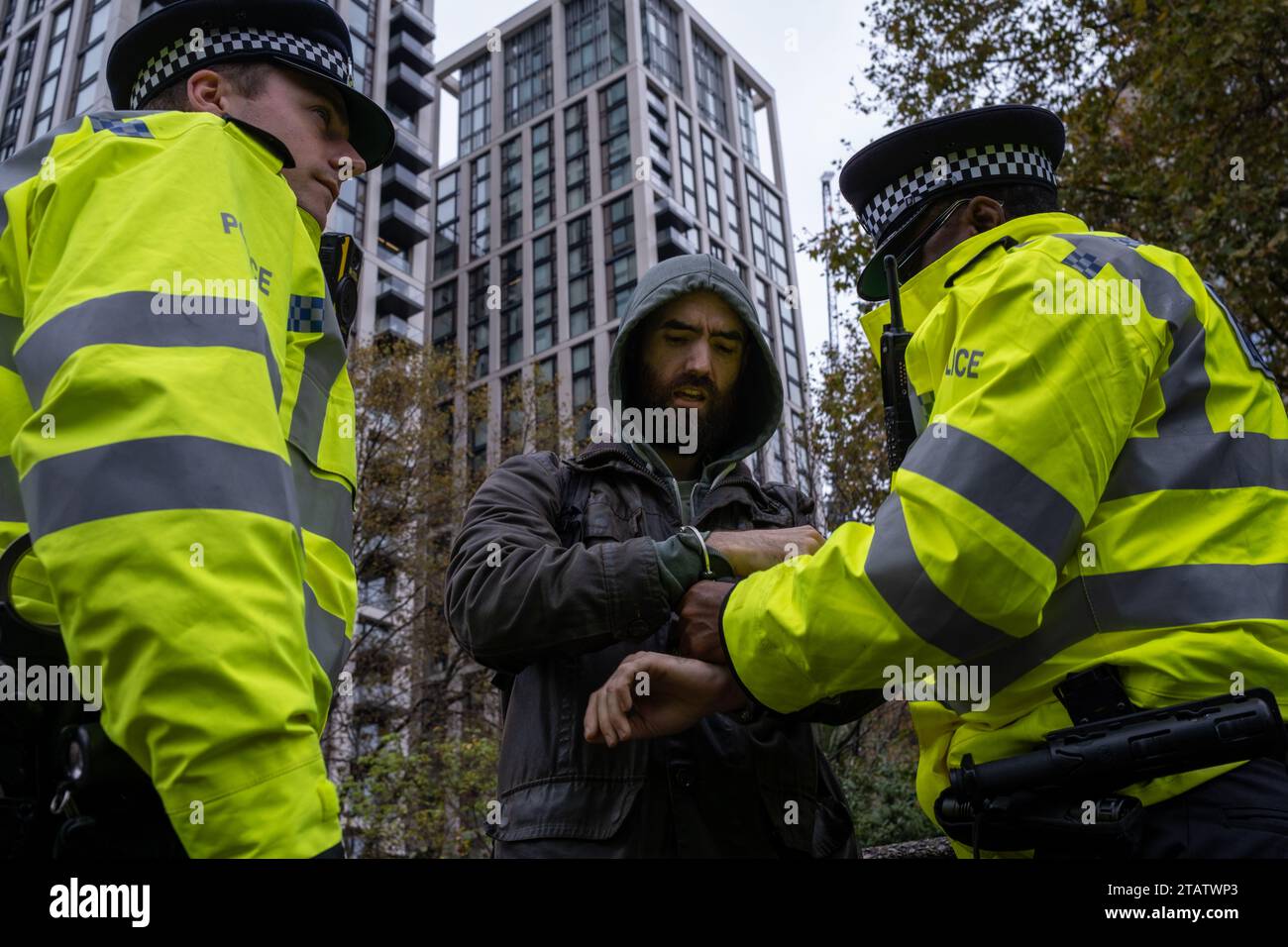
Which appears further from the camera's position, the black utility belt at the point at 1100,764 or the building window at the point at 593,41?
the building window at the point at 593,41

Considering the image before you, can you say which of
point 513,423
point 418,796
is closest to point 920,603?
point 418,796

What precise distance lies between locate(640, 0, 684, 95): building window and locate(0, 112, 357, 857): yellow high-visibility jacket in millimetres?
63246

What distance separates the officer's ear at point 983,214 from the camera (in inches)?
117

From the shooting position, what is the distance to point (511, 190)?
207 ft

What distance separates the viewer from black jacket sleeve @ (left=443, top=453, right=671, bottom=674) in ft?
8.86

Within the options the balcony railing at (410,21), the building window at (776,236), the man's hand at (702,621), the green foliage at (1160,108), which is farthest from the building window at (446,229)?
the man's hand at (702,621)

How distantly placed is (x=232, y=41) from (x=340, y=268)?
66cm

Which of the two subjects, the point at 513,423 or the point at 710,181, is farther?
the point at 710,181

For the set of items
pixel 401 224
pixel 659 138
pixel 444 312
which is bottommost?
pixel 401 224

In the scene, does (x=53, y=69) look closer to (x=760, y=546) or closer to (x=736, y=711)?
(x=760, y=546)

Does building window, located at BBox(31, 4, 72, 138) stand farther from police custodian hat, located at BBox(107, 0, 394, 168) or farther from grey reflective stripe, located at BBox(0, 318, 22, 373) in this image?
grey reflective stripe, located at BBox(0, 318, 22, 373)

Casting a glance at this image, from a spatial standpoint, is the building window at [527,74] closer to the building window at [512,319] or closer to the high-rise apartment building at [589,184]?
the high-rise apartment building at [589,184]

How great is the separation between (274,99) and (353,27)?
4668 cm
